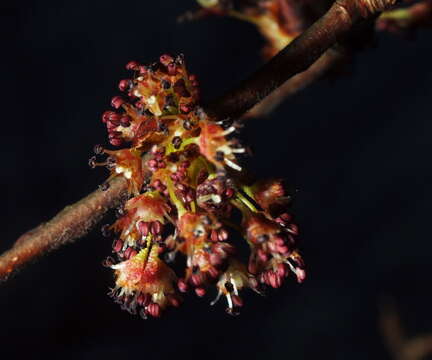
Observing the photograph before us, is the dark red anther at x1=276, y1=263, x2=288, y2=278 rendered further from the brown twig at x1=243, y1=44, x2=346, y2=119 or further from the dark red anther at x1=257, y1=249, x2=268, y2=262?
the brown twig at x1=243, y1=44, x2=346, y2=119

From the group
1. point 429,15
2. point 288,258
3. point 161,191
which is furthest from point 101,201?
point 429,15

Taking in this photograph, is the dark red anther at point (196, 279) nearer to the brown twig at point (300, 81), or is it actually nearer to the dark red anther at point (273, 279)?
the dark red anther at point (273, 279)

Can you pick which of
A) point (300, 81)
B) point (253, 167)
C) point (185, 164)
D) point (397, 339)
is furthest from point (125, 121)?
point (397, 339)

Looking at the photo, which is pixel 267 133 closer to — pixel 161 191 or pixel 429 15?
pixel 429 15

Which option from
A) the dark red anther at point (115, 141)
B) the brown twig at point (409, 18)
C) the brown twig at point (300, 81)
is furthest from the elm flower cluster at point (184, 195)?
the brown twig at point (409, 18)

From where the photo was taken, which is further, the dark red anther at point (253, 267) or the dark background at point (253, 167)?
the dark background at point (253, 167)

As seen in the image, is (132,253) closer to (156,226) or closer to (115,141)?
(156,226)

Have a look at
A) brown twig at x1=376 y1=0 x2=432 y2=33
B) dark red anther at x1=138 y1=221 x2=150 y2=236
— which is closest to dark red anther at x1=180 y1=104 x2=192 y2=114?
dark red anther at x1=138 y1=221 x2=150 y2=236
